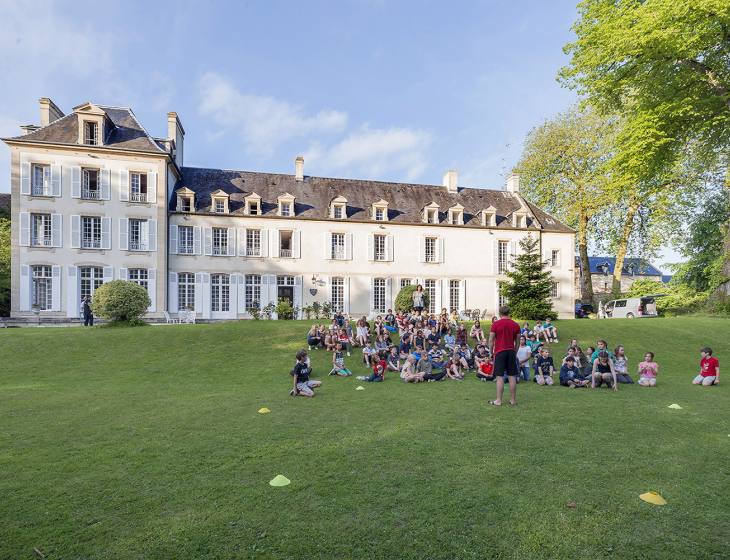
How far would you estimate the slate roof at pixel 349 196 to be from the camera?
1121 inches

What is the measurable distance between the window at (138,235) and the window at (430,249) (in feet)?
59.2

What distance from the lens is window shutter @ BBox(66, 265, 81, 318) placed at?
23.7 m

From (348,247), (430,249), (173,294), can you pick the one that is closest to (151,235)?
(173,294)

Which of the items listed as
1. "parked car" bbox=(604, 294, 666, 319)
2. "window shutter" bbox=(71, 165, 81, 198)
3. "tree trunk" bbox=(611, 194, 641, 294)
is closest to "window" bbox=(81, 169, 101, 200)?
"window shutter" bbox=(71, 165, 81, 198)

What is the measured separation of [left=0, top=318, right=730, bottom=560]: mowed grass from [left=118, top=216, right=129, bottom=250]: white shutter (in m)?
17.1

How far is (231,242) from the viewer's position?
27.1 metres

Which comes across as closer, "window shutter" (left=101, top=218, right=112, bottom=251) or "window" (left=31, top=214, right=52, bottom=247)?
"window" (left=31, top=214, right=52, bottom=247)

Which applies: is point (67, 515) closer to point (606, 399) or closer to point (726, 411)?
point (606, 399)

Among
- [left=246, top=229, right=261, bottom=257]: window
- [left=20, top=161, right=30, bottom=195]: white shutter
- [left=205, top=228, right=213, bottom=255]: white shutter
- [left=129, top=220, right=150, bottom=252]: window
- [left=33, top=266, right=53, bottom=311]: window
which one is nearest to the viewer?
[left=20, top=161, right=30, bottom=195]: white shutter

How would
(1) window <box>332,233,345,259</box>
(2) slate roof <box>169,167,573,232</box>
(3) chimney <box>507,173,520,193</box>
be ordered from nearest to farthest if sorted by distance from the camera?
(2) slate roof <box>169,167,573,232</box>, (1) window <box>332,233,345,259</box>, (3) chimney <box>507,173,520,193</box>

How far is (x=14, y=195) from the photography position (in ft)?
76.7

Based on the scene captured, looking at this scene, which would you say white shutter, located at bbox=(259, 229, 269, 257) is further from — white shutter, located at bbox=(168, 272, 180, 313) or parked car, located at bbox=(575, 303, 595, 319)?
parked car, located at bbox=(575, 303, 595, 319)

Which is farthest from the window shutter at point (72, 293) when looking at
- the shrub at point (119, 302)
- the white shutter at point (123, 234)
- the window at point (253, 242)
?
the window at point (253, 242)

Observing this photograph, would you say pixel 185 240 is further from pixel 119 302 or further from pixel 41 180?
pixel 119 302
